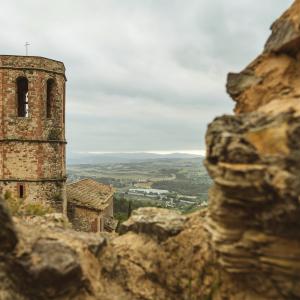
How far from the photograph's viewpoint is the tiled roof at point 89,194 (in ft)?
92.7

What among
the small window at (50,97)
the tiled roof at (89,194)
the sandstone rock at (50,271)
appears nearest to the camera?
the sandstone rock at (50,271)

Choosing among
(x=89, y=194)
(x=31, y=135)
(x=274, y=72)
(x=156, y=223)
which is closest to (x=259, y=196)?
(x=274, y=72)

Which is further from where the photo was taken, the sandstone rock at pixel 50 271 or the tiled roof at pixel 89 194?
the tiled roof at pixel 89 194

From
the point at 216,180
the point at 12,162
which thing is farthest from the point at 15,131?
the point at 216,180

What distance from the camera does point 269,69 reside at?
9.60 metres

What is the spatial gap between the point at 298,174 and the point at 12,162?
70.1 feet

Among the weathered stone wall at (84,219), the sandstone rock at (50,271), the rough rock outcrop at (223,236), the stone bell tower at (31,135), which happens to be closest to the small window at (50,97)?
the stone bell tower at (31,135)

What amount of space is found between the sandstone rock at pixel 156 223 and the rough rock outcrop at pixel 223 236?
0.03m

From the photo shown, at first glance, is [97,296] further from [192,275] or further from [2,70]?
[2,70]

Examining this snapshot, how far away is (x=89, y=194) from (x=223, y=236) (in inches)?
933

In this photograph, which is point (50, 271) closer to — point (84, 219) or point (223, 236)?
point (223, 236)

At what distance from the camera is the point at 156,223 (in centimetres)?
1037

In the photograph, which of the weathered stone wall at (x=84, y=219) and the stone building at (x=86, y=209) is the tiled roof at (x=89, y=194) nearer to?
the stone building at (x=86, y=209)

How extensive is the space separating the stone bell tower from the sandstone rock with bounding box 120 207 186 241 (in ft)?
51.2
